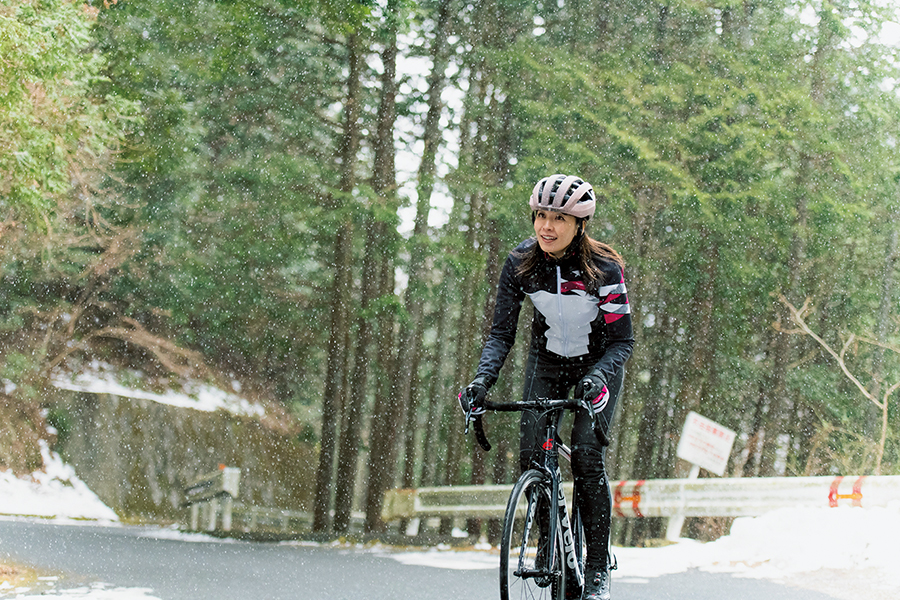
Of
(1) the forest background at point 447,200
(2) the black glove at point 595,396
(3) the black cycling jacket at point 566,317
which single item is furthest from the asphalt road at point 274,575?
(1) the forest background at point 447,200

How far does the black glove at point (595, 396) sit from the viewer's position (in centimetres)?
411

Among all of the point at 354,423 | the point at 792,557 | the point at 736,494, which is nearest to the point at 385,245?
the point at 354,423

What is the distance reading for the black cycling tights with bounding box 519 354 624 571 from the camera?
452 cm

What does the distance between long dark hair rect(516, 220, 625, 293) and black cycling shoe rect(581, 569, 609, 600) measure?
1403mm

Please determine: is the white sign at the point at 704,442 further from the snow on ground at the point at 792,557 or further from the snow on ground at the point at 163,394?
the snow on ground at the point at 163,394

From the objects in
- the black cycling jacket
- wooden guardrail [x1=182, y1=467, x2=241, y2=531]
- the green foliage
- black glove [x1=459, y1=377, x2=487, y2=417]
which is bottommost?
wooden guardrail [x1=182, y1=467, x2=241, y2=531]

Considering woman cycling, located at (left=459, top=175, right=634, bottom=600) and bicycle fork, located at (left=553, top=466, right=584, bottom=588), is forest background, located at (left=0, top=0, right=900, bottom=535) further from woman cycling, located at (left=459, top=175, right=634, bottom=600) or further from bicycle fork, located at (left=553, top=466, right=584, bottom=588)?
bicycle fork, located at (left=553, top=466, right=584, bottom=588)

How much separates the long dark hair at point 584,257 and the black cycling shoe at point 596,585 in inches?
55.2

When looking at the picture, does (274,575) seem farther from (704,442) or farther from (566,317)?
(704,442)

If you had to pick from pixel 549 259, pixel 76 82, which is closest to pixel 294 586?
pixel 549 259

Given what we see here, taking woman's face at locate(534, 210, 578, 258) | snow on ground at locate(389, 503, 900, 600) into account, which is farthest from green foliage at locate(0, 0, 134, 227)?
woman's face at locate(534, 210, 578, 258)

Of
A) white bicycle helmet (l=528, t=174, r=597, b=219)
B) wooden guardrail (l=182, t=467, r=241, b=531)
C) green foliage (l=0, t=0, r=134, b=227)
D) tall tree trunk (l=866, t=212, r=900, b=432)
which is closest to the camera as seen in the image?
white bicycle helmet (l=528, t=174, r=597, b=219)

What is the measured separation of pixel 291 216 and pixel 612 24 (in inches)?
381

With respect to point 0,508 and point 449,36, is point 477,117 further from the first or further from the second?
point 0,508
